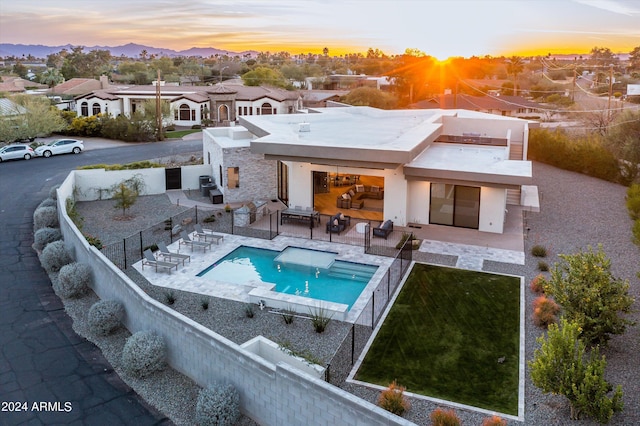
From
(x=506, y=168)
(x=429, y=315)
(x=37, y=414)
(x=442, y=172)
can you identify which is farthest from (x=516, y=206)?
(x=37, y=414)

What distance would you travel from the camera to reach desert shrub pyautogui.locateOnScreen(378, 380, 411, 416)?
12.4 m

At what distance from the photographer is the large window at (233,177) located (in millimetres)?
30859

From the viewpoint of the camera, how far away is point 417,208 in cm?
2708

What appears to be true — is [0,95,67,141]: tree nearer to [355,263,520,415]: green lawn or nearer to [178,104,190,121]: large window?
[178,104,190,121]: large window

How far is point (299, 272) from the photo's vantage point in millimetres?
21797

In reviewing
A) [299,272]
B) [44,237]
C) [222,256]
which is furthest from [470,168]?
[44,237]

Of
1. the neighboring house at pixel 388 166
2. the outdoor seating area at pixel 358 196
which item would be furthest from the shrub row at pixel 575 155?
the outdoor seating area at pixel 358 196

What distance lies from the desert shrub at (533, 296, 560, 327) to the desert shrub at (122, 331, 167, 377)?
434 inches

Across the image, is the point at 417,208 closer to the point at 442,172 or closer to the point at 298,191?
the point at 442,172

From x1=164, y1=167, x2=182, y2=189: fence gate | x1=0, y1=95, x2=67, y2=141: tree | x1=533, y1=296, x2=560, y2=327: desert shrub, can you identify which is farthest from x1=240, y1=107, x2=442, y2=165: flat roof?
x1=0, y1=95, x2=67, y2=141: tree

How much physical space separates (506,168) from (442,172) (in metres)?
3.12

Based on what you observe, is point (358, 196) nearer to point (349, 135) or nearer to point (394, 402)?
point (349, 135)

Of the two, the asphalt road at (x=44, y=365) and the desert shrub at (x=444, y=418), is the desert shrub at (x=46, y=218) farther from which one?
the desert shrub at (x=444, y=418)

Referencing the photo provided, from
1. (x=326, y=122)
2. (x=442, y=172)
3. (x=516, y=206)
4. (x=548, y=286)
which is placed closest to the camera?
(x=548, y=286)
